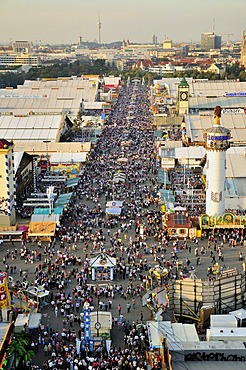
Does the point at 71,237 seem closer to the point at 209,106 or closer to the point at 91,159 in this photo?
the point at 91,159

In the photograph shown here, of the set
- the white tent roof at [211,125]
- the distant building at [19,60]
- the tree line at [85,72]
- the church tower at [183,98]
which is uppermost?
the distant building at [19,60]

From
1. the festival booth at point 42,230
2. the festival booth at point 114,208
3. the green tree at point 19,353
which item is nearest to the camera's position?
the green tree at point 19,353

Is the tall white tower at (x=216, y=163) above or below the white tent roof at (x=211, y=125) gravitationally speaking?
below

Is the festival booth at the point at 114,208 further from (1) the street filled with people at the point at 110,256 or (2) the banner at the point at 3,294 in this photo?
(2) the banner at the point at 3,294

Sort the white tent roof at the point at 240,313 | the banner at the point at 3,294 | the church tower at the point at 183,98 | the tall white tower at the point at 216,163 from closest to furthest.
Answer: the white tent roof at the point at 240,313
the banner at the point at 3,294
the tall white tower at the point at 216,163
the church tower at the point at 183,98

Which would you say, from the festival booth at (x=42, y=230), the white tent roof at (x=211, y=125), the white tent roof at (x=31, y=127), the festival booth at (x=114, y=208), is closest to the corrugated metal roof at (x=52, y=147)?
the white tent roof at (x=31, y=127)


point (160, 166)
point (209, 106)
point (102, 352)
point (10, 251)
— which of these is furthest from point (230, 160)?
point (209, 106)

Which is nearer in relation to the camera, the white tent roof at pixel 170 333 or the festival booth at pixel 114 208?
the white tent roof at pixel 170 333

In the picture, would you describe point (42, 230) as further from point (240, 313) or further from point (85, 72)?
point (85, 72)

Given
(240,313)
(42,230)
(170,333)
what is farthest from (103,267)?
(170,333)
